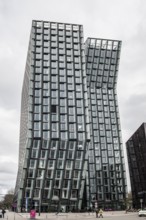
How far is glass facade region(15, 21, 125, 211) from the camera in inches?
3829

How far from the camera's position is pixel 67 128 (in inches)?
3942

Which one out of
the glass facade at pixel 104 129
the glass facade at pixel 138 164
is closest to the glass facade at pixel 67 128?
the glass facade at pixel 104 129

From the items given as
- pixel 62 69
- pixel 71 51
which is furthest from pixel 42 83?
pixel 71 51

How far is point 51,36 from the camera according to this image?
365 ft

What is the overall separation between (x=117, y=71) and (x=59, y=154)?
1866 inches

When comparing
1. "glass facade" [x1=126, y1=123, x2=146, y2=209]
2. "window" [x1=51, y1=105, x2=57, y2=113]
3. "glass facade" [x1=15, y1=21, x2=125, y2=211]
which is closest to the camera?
"glass facade" [x1=15, y1=21, x2=125, y2=211]

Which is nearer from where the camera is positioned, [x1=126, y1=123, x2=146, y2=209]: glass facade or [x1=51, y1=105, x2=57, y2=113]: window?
[x1=126, y1=123, x2=146, y2=209]: glass facade

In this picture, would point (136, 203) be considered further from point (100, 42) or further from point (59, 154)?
point (100, 42)

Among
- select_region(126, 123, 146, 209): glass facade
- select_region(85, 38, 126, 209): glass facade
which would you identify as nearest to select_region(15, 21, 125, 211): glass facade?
select_region(85, 38, 126, 209): glass facade

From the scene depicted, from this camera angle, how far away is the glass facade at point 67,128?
319ft

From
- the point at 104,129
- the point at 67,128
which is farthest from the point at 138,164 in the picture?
the point at 67,128

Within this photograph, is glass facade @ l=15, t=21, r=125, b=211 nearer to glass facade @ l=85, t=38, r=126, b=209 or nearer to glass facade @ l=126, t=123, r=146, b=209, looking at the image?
glass facade @ l=85, t=38, r=126, b=209

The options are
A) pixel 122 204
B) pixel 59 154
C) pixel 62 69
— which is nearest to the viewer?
pixel 59 154

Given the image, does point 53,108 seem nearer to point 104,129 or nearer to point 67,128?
point 67,128
